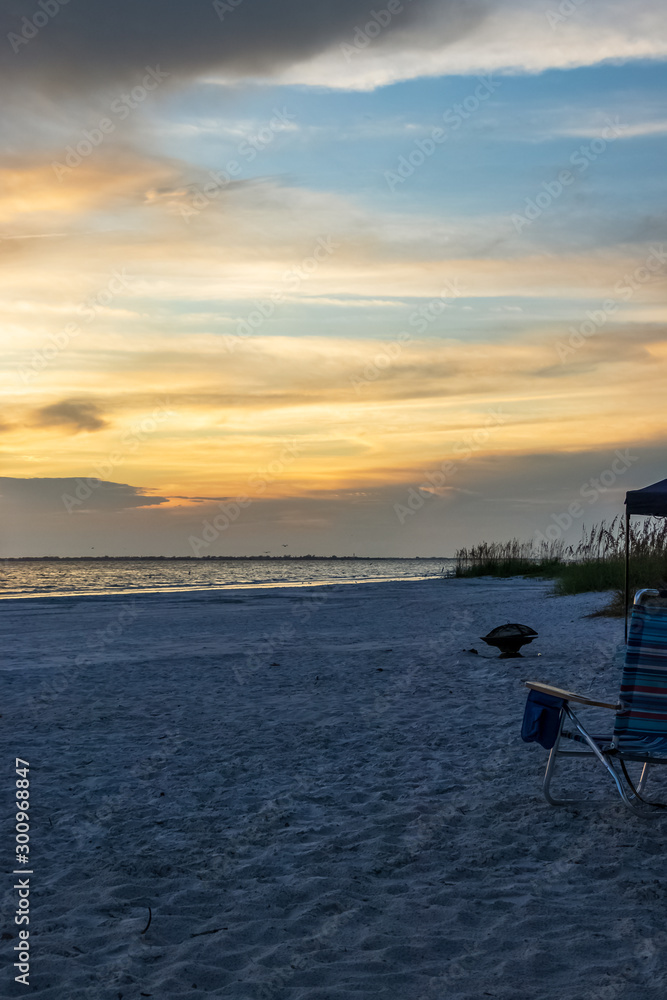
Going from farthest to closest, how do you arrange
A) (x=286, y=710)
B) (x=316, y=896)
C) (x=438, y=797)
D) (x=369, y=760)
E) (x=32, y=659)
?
1. (x=32, y=659)
2. (x=286, y=710)
3. (x=369, y=760)
4. (x=438, y=797)
5. (x=316, y=896)

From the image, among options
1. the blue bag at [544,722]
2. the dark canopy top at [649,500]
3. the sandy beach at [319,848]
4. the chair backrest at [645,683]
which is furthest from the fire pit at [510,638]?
the chair backrest at [645,683]

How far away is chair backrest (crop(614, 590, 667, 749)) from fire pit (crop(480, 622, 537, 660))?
5848 millimetres

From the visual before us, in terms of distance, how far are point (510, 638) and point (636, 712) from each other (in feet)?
19.9

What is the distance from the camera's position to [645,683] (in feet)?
13.9

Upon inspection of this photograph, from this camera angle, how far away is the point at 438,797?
4.88m

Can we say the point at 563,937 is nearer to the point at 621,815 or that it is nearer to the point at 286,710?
the point at 621,815

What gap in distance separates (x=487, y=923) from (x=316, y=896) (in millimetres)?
748

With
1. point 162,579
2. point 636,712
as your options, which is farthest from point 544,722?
point 162,579

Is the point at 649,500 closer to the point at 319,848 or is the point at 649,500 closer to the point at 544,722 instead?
the point at 544,722

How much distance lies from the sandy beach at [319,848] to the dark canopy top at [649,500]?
251 cm

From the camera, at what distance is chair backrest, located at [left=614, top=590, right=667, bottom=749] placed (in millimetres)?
4148

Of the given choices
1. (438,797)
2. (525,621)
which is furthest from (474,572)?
(438,797)

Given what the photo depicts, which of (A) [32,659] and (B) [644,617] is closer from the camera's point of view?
(B) [644,617]

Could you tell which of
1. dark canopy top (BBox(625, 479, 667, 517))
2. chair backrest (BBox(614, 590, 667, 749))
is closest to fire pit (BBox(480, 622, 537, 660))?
dark canopy top (BBox(625, 479, 667, 517))
